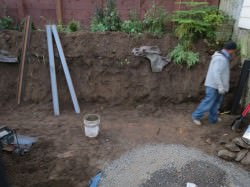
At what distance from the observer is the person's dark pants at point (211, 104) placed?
14.3ft

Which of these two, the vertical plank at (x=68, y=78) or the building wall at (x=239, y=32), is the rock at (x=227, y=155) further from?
the vertical plank at (x=68, y=78)

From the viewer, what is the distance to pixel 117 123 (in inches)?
190

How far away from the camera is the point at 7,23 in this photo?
20.0ft

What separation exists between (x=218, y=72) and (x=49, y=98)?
399 cm

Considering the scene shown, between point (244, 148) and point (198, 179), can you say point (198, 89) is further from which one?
point (198, 179)

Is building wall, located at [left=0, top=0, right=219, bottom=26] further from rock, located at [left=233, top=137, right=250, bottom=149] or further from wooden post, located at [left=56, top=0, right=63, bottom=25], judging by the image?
rock, located at [left=233, top=137, right=250, bottom=149]

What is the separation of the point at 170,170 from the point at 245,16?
4031 mm

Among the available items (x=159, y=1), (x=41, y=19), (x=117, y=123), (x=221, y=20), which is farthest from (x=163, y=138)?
(x=41, y=19)

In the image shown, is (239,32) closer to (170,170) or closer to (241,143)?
(241,143)

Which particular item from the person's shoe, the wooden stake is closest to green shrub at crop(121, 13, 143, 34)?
the wooden stake

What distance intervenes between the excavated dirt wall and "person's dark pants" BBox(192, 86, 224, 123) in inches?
36.5

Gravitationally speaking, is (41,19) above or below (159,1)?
below

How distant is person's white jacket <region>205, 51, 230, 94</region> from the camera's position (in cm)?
404

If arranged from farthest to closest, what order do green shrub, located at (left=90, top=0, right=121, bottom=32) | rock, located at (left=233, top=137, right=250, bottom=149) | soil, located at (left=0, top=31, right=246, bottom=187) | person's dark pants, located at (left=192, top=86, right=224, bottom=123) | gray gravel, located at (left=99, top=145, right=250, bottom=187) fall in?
green shrub, located at (left=90, top=0, right=121, bottom=32), soil, located at (left=0, top=31, right=246, bottom=187), person's dark pants, located at (left=192, top=86, right=224, bottom=123), rock, located at (left=233, top=137, right=250, bottom=149), gray gravel, located at (left=99, top=145, right=250, bottom=187)
